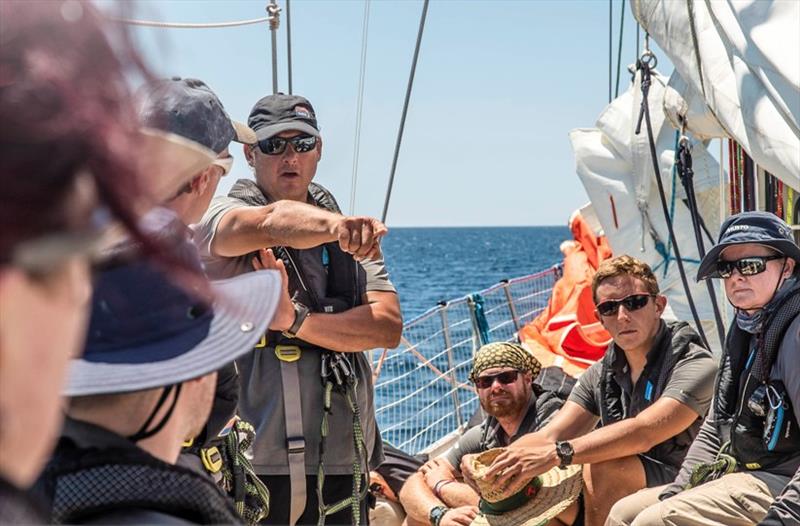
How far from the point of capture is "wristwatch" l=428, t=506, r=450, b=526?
14.4 ft

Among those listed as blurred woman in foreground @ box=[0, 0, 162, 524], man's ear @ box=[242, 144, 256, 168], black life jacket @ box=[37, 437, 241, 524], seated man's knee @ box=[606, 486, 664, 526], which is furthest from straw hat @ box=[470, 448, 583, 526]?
blurred woman in foreground @ box=[0, 0, 162, 524]

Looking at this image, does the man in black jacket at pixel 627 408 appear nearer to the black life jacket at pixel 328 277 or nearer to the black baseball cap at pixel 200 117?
the black life jacket at pixel 328 277

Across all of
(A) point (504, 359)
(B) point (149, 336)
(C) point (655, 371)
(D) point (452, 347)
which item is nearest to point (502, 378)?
(A) point (504, 359)

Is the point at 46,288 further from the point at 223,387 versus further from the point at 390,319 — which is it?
the point at 390,319

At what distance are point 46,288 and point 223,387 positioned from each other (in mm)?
1453

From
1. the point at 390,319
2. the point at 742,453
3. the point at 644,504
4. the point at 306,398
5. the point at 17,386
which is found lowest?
the point at 644,504

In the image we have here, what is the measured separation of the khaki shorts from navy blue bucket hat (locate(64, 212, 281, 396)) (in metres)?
2.49

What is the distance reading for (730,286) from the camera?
3.47m

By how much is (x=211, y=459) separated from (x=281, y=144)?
1108 millimetres

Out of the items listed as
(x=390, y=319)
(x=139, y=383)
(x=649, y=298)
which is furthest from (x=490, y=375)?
(x=139, y=383)

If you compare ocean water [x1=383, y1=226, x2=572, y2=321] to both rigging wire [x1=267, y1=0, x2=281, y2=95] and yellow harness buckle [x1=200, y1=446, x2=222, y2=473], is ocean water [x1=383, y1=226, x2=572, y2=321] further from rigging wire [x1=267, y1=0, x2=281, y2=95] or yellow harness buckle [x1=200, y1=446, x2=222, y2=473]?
yellow harness buckle [x1=200, y1=446, x2=222, y2=473]

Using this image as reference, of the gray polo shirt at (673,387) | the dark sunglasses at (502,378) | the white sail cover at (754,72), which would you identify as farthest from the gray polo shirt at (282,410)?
the white sail cover at (754,72)

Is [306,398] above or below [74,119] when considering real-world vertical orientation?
below

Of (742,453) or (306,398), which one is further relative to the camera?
(742,453)
